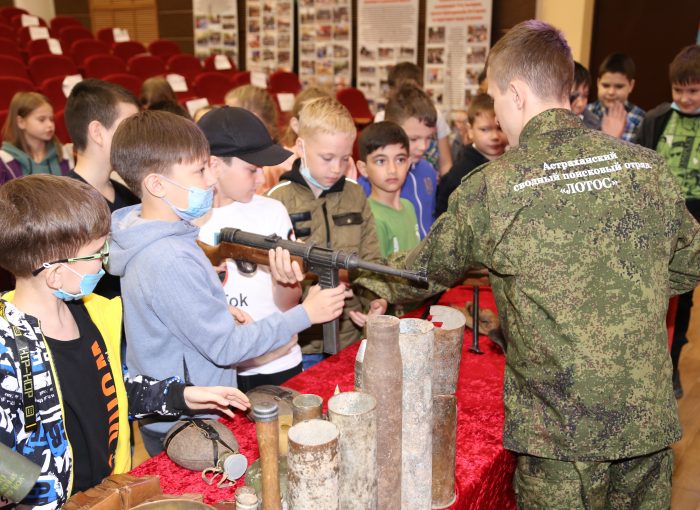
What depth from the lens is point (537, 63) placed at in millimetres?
1582

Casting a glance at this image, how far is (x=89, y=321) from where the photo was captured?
155 centimetres

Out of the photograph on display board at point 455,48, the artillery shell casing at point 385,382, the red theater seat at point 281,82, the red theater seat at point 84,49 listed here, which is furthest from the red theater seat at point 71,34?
the artillery shell casing at point 385,382

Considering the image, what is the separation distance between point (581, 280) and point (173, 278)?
3.33 ft

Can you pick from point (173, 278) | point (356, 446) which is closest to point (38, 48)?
point (173, 278)

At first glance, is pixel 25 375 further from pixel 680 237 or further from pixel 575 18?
pixel 575 18

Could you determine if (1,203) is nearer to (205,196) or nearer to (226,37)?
(205,196)

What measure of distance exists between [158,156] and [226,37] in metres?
9.78

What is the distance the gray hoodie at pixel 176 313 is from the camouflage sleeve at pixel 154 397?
0.36 feet

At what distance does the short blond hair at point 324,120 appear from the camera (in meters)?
2.52

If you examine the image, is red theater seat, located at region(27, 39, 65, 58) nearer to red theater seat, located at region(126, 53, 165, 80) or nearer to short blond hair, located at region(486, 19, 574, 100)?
red theater seat, located at region(126, 53, 165, 80)

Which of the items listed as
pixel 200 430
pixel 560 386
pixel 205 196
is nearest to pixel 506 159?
pixel 560 386

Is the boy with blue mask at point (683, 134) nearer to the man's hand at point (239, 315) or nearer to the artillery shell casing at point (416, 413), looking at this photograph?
the man's hand at point (239, 315)

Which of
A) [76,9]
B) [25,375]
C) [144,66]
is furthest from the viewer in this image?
[76,9]

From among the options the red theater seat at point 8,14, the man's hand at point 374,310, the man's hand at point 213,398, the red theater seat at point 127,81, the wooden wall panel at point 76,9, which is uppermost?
the wooden wall panel at point 76,9
